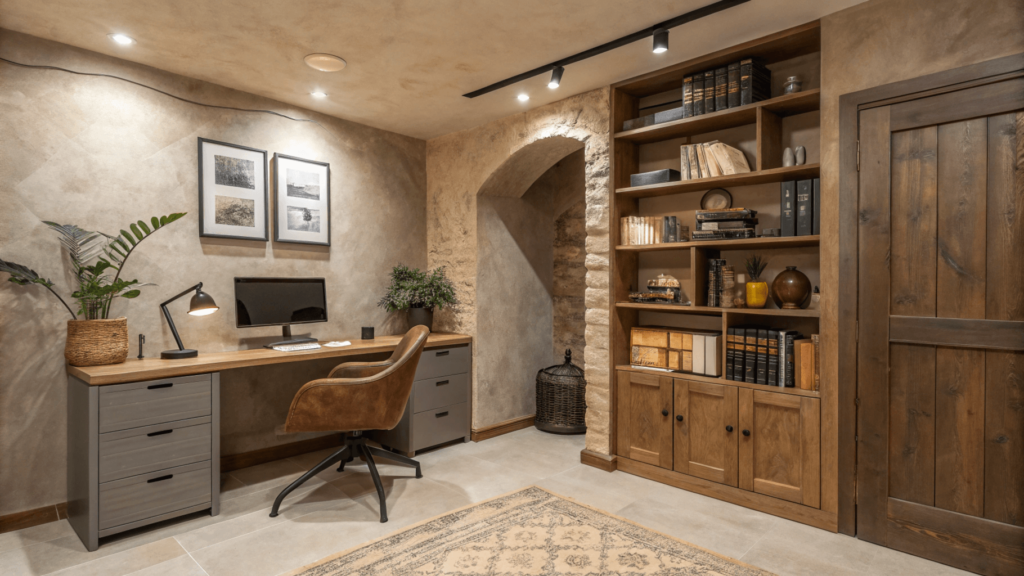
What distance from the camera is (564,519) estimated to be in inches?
105

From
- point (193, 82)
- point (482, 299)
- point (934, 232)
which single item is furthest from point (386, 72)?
point (934, 232)

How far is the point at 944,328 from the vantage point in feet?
7.36

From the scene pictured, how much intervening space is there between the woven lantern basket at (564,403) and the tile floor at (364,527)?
2.34 feet

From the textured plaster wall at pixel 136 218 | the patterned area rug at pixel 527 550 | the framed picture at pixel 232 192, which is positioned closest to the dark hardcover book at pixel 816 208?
the patterned area rug at pixel 527 550

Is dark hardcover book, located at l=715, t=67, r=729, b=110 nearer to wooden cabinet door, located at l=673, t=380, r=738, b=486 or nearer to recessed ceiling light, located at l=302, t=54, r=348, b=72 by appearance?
wooden cabinet door, located at l=673, t=380, r=738, b=486

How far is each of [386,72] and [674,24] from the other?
1.68m

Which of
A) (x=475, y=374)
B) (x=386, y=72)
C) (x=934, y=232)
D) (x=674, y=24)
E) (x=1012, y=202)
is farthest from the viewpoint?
(x=475, y=374)

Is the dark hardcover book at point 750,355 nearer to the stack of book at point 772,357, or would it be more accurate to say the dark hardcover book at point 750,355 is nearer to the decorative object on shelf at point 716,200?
the stack of book at point 772,357

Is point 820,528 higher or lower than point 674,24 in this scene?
lower

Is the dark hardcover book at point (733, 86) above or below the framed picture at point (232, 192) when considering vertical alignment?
above

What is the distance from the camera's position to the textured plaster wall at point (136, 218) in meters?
2.64

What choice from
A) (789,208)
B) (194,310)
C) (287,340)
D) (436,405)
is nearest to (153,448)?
(194,310)

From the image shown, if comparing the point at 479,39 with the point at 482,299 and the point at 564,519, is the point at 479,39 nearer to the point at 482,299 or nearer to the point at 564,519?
the point at 482,299

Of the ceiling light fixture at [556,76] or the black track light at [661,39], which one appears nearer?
the black track light at [661,39]
